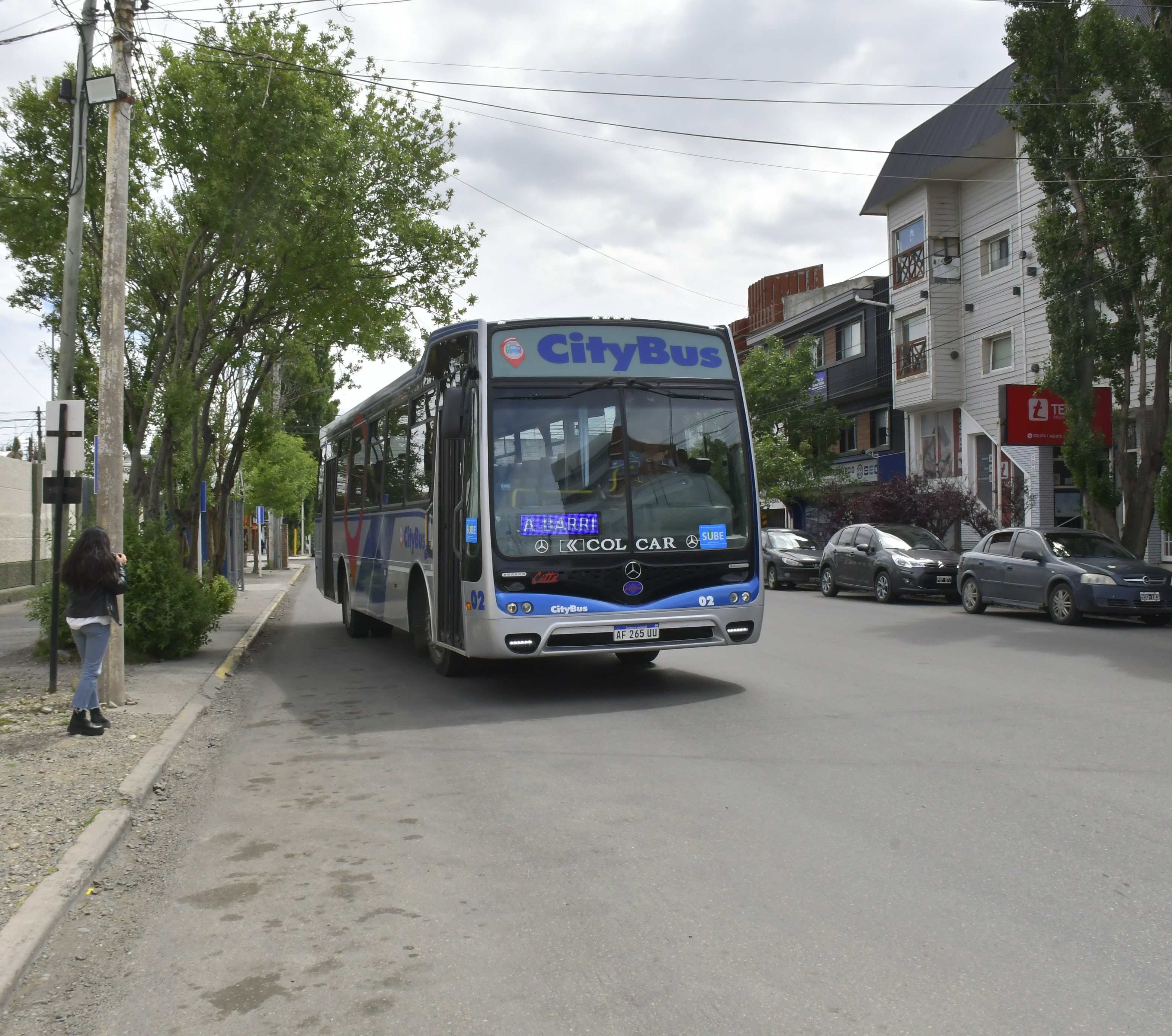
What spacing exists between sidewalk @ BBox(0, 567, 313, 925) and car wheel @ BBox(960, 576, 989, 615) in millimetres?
12339

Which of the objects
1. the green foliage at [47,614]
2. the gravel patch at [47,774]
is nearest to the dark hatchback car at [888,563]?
the green foliage at [47,614]

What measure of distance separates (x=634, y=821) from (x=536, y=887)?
1158 mm

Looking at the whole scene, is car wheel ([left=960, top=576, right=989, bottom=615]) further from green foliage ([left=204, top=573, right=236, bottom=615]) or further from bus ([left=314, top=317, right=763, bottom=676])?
green foliage ([left=204, top=573, right=236, bottom=615])

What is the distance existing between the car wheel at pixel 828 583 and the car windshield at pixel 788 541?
137 inches

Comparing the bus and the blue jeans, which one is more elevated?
the bus

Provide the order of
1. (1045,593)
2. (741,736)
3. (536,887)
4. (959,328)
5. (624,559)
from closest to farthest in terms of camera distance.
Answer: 1. (536,887)
2. (741,736)
3. (624,559)
4. (1045,593)
5. (959,328)

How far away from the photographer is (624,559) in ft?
32.9

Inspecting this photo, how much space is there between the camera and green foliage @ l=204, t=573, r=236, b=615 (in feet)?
64.5

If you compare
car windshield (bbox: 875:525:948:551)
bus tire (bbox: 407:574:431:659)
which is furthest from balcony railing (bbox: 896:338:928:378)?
bus tire (bbox: 407:574:431:659)

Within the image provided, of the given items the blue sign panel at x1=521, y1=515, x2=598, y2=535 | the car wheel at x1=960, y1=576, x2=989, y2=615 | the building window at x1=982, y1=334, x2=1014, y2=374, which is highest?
the building window at x1=982, y1=334, x2=1014, y2=374

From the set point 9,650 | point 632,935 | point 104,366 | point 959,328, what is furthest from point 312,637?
point 959,328

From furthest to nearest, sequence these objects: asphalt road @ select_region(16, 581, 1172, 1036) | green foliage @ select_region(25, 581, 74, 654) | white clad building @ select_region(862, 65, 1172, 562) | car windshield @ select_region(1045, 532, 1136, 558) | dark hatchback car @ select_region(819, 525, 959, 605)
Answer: white clad building @ select_region(862, 65, 1172, 562) → dark hatchback car @ select_region(819, 525, 959, 605) → car windshield @ select_region(1045, 532, 1136, 558) → green foliage @ select_region(25, 581, 74, 654) → asphalt road @ select_region(16, 581, 1172, 1036)

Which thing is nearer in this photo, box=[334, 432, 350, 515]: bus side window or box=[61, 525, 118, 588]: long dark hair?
box=[61, 525, 118, 588]: long dark hair

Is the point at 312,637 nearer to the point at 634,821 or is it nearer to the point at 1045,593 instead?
the point at 1045,593
